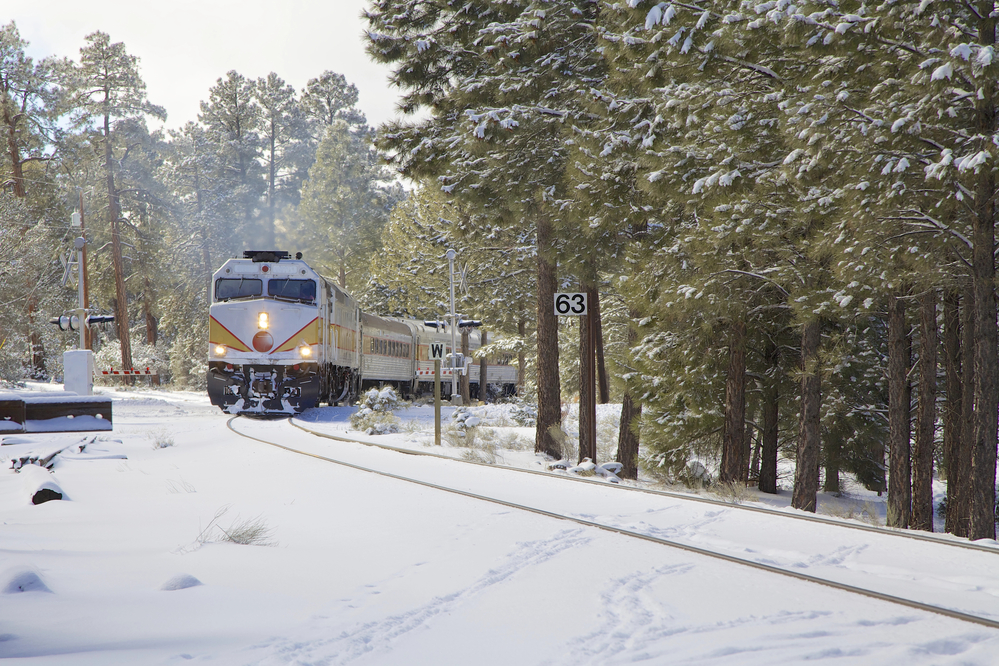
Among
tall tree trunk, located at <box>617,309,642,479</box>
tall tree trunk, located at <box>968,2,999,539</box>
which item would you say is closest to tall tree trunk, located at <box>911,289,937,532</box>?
tall tree trunk, located at <box>968,2,999,539</box>

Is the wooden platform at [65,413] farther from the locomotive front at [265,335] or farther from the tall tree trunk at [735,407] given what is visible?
the locomotive front at [265,335]

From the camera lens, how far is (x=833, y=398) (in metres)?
15.7

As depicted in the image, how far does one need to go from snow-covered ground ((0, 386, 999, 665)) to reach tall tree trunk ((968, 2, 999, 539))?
3.77 metres

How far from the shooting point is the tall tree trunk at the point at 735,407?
13.9m

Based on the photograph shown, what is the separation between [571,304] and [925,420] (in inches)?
246

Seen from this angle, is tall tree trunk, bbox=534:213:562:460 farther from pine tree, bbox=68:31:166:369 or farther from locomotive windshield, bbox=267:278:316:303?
pine tree, bbox=68:31:166:369

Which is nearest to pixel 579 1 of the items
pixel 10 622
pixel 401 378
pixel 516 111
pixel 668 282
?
pixel 516 111

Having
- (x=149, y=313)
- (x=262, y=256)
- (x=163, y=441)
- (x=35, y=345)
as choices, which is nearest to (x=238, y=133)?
(x=149, y=313)

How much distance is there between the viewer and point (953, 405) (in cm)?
1361

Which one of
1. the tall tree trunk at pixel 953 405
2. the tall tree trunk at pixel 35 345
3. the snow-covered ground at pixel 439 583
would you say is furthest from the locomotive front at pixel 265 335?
the tall tree trunk at pixel 35 345

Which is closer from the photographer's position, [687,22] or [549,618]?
[549,618]

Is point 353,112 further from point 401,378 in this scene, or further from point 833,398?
point 833,398

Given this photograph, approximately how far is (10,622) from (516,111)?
1161 centimetres

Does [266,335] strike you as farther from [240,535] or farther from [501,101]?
[240,535]
